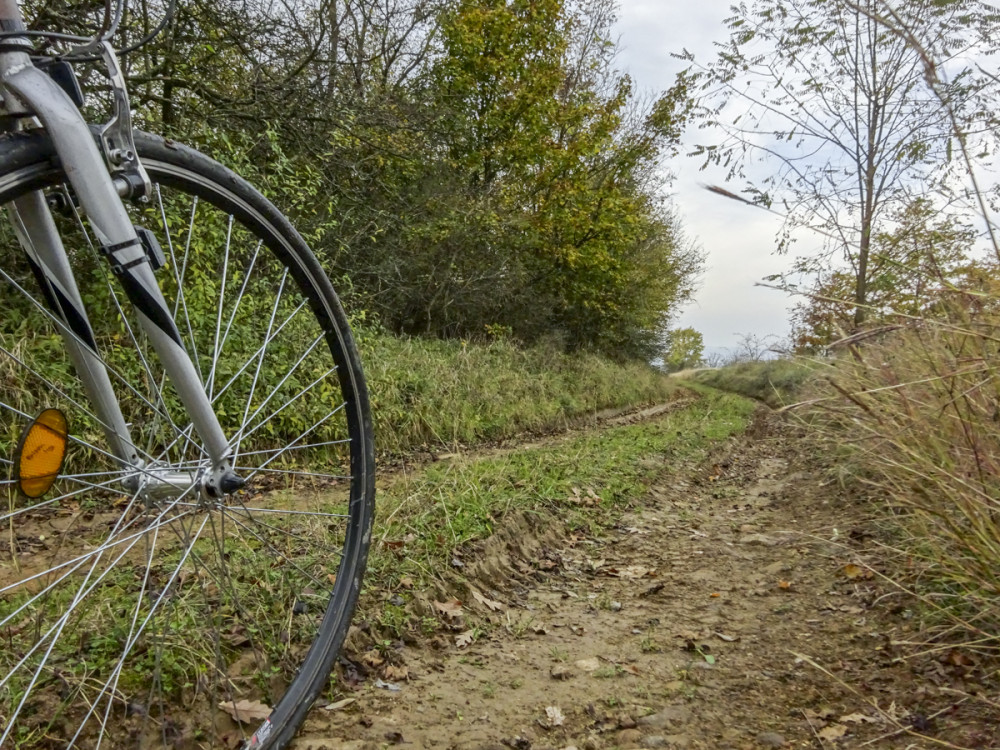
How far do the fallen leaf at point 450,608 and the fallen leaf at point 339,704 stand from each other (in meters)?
0.64

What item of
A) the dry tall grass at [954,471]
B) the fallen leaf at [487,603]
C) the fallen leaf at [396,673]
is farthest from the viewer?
the fallen leaf at [487,603]

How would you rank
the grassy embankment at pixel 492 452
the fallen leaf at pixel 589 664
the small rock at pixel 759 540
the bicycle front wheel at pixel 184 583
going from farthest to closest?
the small rock at pixel 759 540 → the grassy embankment at pixel 492 452 → the fallen leaf at pixel 589 664 → the bicycle front wheel at pixel 184 583

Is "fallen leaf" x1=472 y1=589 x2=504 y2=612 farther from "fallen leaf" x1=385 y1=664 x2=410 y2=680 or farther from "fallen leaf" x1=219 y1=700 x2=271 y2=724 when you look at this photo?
A: "fallen leaf" x1=219 y1=700 x2=271 y2=724

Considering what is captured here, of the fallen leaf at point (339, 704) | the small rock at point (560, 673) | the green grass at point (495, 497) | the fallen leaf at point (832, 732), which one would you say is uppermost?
the green grass at point (495, 497)

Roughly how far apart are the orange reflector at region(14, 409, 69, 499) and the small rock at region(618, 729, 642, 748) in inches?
→ 61.5

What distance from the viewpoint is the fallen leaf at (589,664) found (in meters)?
2.29

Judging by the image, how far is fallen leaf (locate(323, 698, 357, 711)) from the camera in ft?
6.42

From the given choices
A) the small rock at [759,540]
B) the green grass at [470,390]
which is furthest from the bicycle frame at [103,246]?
the green grass at [470,390]

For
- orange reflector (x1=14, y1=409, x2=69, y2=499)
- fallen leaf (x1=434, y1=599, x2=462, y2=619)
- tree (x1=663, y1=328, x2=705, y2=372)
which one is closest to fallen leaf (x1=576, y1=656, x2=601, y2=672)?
fallen leaf (x1=434, y1=599, x2=462, y2=619)

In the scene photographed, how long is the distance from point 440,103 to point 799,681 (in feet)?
37.7

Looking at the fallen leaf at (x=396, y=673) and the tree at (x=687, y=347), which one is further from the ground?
the tree at (x=687, y=347)

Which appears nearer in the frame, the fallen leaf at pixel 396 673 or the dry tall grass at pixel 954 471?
the dry tall grass at pixel 954 471

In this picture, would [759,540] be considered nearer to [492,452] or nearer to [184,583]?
[184,583]

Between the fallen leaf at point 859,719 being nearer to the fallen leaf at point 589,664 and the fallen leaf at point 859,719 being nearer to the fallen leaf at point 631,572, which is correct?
the fallen leaf at point 589,664
